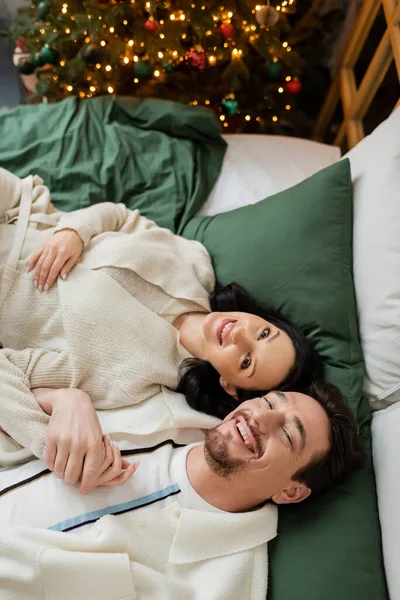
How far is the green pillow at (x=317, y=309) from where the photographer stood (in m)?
1.08

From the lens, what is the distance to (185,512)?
1.14m

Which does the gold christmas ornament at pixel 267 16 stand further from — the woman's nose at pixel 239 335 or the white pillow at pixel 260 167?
the woman's nose at pixel 239 335

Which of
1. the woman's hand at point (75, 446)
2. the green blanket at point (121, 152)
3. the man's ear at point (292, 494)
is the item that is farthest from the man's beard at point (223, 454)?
the green blanket at point (121, 152)

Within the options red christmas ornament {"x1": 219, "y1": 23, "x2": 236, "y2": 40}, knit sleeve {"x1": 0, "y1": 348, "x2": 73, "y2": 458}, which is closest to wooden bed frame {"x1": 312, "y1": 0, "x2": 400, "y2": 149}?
red christmas ornament {"x1": 219, "y1": 23, "x2": 236, "y2": 40}

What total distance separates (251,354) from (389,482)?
0.42m

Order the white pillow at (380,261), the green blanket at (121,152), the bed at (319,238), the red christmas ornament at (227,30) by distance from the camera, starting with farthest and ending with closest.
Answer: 1. the red christmas ornament at (227,30)
2. the green blanket at (121,152)
3. the white pillow at (380,261)
4. the bed at (319,238)

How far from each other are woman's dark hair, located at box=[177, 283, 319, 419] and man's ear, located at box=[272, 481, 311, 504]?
0.80 ft

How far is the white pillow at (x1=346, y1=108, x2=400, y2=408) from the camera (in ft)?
4.24

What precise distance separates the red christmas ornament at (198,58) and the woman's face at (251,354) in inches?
47.3

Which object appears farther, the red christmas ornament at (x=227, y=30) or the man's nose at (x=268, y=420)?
the red christmas ornament at (x=227, y=30)

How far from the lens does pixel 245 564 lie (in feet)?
3.63

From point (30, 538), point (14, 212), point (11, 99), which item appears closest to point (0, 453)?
point (30, 538)

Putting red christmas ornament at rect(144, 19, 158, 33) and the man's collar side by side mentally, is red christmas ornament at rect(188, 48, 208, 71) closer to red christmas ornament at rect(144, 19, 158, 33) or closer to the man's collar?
red christmas ornament at rect(144, 19, 158, 33)

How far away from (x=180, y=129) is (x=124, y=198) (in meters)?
0.35
